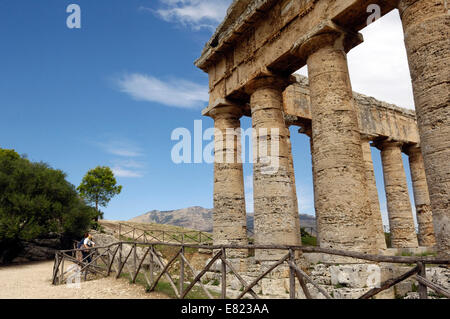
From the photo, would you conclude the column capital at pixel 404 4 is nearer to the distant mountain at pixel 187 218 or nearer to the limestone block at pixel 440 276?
the limestone block at pixel 440 276

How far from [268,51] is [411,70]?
4.92 meters

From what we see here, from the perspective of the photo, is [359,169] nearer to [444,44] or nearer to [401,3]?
[444,44]

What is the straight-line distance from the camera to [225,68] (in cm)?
1265

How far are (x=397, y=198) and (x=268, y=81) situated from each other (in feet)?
37.7

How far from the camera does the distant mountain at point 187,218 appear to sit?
5531 inches

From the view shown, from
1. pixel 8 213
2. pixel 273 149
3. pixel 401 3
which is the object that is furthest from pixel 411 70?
pixel 8 213

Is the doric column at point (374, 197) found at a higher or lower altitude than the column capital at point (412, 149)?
lower

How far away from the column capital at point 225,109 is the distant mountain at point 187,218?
126 meters

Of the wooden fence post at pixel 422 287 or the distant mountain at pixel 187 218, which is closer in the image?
the wooden fence post at pixel 422 287

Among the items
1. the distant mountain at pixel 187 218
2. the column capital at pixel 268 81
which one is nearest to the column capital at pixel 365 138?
the column capital at pixel 268 81

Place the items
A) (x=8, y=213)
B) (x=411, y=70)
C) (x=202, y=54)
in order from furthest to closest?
(x=8, y=213) → (x=202, y=54) → (x=411, y=70)

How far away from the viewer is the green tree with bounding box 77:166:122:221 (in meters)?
37.2

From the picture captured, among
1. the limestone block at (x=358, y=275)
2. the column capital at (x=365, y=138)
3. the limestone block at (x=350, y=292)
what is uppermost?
the column capital at (x=365, y=138)

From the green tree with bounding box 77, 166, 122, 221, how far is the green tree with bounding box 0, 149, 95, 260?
16.3 metres
